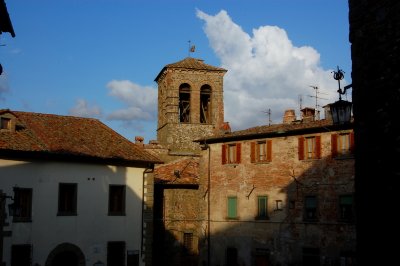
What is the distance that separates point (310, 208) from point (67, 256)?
38.2 feet

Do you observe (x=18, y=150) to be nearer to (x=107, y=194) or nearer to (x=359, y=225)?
(x=107, y=194)

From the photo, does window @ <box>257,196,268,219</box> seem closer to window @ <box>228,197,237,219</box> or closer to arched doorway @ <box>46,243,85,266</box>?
window @ <box>228,197,237,219</box>

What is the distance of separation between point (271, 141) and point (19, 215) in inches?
516

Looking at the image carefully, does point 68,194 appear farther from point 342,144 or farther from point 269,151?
point 342,144

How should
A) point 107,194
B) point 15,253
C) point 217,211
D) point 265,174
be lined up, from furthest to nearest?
1. point 217,211
2. point 265,174
3. point 107,194
4. point 15,253

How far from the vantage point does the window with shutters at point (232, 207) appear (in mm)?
29094

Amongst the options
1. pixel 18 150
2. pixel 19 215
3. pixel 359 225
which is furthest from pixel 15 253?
pixel 359 225

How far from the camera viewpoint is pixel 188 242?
105ft

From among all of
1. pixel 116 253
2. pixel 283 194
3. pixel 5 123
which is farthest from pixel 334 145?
pixel 5 123

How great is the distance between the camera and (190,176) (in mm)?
33000

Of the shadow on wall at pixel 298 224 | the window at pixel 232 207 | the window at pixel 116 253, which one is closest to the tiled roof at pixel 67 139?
the window at pixel 116 253

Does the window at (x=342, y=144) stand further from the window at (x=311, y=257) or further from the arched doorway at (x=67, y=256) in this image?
the arched doorway at (x=67, y=256)

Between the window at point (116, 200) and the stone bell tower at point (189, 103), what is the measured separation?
1539 cm

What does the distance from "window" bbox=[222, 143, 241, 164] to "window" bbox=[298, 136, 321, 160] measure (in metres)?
3.97
